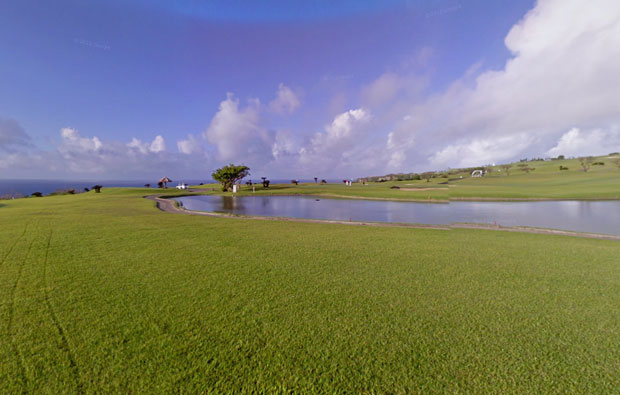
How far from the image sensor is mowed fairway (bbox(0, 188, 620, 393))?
2809 millimetres

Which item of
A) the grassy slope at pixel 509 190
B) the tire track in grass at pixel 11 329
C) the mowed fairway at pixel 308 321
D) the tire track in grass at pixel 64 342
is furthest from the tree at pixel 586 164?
the tire track in grass at pixel 11 329

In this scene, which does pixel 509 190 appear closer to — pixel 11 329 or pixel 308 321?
pixel 308 321

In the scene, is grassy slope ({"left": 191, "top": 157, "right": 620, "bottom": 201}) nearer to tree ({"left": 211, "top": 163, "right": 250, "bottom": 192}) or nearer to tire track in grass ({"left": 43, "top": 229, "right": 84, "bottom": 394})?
tree ({"left": 211, "top": 163, "right": 250, "bottom": 192})

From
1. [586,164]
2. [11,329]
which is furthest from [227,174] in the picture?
[586,164]

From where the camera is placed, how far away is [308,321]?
3939 mm

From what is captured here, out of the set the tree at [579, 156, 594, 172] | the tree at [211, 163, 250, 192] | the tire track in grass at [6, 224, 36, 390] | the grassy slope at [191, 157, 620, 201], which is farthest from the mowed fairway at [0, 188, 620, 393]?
the tree at [579, 156, 594, 172]

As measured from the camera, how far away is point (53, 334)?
11.7 feet

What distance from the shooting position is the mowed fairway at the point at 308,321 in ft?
9.21

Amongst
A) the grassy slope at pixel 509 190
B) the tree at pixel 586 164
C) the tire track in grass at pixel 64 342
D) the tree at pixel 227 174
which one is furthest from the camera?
the tree at pixel 586 164

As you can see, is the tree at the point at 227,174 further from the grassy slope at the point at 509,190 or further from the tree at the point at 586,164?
the tree at the point at 586,164

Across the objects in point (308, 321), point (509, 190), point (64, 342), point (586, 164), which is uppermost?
point (586, 164)

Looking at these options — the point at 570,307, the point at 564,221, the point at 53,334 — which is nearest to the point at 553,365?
the point at 570,307

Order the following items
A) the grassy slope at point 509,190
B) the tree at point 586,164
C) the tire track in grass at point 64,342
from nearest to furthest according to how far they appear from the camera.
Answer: the tire track in grass at point 64,342
the grassy slope at point 509,190
the tree at point 586,164

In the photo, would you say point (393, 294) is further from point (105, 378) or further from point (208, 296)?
point (105, 378)
